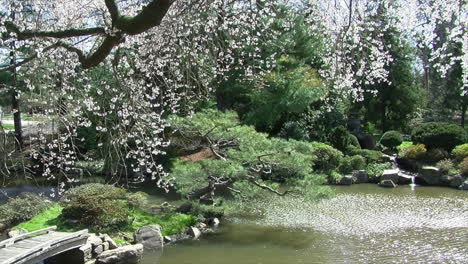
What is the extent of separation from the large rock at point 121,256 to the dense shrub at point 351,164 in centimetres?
871

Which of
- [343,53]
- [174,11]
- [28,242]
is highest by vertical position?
[174,11]

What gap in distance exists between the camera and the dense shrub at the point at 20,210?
27.5 ft

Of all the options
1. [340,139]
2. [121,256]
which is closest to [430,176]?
[340,139]

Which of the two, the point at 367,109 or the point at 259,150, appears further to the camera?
the point at 367,109

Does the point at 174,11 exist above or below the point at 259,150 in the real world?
above

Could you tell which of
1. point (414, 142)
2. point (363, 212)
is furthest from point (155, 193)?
point (414, 142)

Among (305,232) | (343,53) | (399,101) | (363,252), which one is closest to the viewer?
(343,53)

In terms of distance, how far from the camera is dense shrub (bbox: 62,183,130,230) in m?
7.77

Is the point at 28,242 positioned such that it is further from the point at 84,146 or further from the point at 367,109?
the point at 367,109

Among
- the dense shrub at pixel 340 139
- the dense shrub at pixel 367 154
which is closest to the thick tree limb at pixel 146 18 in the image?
the dense shrub at pixel 367 154

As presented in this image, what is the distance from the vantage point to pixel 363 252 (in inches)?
272

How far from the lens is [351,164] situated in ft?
46.4

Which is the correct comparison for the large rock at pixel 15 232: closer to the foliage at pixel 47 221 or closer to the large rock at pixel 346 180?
the foliage at pixel 47 221

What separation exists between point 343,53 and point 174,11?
5.59 feet
